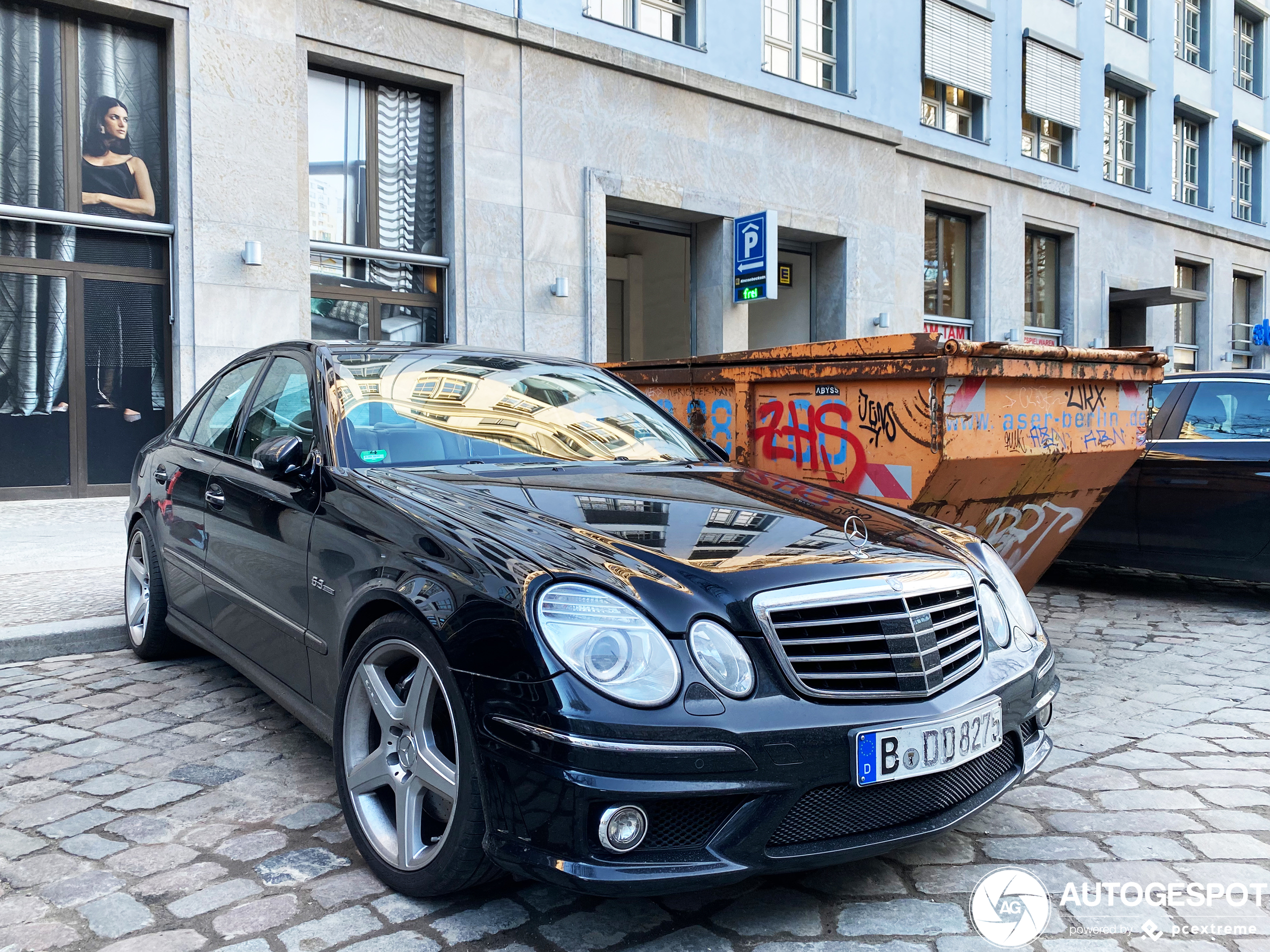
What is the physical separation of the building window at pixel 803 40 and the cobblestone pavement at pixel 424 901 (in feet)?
44.0

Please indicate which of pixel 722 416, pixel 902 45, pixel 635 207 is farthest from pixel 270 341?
pixel 902 45

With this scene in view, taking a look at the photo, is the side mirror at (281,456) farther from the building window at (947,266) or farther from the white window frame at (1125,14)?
the white window frame at (1125,14)

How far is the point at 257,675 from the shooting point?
354cm

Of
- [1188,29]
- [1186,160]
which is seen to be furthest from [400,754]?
[1188,29]

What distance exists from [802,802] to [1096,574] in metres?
6.78

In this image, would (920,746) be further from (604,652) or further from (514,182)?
(514,182)

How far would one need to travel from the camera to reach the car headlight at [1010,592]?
2947 millimetres

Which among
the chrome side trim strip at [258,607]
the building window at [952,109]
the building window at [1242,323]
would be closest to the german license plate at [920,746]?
the chrome side trim strip at [258,607]

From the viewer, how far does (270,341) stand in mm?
10961

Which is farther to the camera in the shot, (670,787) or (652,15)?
(652,15)

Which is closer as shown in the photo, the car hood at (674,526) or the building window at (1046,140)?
the car hood at (674,526)

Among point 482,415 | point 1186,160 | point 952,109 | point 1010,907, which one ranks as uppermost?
point 1186,160

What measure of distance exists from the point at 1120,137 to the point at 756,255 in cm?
1286

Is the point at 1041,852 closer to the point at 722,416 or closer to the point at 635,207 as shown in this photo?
the point at 722,416
